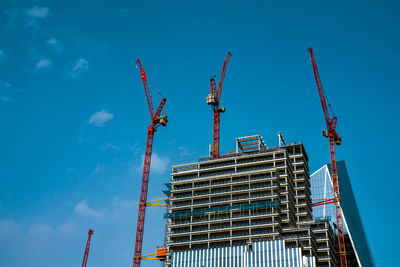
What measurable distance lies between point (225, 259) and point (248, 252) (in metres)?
8.39

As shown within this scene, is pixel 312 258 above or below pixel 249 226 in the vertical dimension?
below

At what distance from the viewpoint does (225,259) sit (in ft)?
614

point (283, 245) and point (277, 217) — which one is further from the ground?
point (277, 217)

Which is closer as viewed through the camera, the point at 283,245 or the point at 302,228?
the point at 283,245

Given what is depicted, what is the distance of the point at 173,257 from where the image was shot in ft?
636

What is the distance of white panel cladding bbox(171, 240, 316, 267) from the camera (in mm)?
179125

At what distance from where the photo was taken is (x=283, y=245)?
182125 mm

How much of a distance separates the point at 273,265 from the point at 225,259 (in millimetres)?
17322

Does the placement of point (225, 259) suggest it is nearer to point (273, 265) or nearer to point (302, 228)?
point (273, 265)

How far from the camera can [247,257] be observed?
184375mm

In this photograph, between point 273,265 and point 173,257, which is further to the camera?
point 173,257

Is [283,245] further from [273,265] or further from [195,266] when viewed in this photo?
[195,266]

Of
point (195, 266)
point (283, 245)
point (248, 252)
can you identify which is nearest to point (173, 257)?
point (195, 266)

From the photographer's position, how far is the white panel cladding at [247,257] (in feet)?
588
